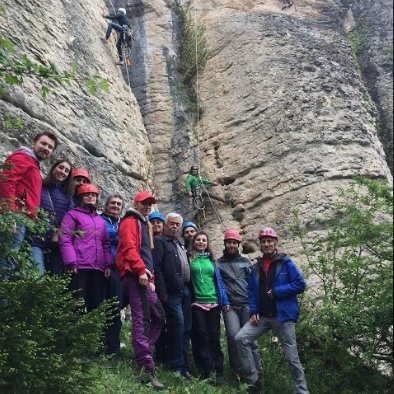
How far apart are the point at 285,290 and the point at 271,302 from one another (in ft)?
1.09

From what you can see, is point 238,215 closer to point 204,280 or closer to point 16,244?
point 204,280

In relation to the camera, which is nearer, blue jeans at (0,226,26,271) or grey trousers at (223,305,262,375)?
blue jeans at (0,226,26,271)

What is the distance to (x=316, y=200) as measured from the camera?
472 inches

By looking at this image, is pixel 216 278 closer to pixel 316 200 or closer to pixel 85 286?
pixel 85 286

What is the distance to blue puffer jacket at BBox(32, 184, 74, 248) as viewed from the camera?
19.8 feet

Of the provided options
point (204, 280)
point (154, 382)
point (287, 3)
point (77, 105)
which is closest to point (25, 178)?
point (154, 382)

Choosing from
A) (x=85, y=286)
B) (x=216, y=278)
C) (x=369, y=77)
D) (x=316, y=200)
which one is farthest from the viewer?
(x=369, y=77)

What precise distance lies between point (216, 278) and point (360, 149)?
7.20 meters

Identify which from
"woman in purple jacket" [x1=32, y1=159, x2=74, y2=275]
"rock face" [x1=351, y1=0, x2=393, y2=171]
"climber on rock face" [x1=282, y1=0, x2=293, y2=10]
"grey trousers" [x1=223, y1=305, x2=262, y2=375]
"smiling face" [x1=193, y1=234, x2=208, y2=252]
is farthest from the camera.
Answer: "climber on rock face" [x1=282, y1=0, x2=293, y2=10]

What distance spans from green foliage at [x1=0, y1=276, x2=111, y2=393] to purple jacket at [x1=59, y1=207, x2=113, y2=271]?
1.59m

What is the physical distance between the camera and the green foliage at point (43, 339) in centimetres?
383

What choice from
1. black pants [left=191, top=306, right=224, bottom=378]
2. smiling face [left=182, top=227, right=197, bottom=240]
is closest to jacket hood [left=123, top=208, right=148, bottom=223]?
smiling face [left=182, top=227, right=197, bottom=240]

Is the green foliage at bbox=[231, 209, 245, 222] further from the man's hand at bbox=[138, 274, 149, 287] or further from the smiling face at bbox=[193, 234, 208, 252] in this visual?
the man's hand at bbox=[138, 274, 149, 287]

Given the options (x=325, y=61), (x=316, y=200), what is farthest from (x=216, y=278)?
(x=325, y=61)
